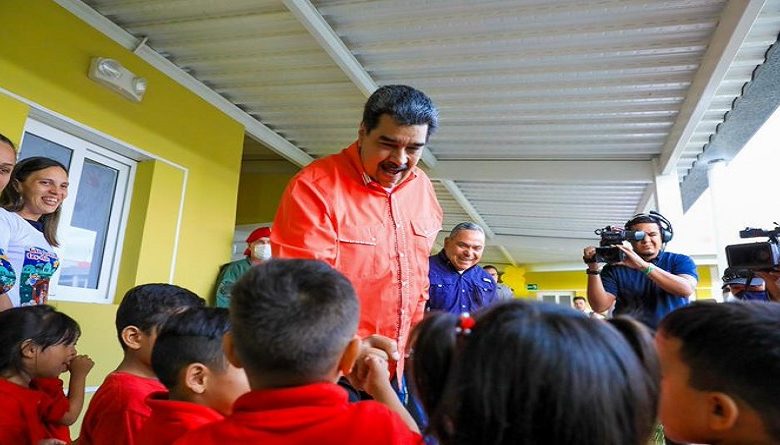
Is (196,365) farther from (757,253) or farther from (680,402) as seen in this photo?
(757,253)

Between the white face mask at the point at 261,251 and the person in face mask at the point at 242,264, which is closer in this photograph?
the person in face mask at the point at 242,264

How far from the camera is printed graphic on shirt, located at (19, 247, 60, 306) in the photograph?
2.17m

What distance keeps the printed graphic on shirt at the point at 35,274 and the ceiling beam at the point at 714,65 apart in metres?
3.59

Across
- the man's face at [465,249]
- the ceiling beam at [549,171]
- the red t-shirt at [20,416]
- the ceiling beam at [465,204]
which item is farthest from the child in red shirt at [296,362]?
the ceiling beam at [465,204]

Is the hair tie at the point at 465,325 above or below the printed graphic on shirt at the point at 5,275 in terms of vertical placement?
below

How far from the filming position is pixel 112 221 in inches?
143

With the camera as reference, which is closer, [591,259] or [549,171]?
[591,259]

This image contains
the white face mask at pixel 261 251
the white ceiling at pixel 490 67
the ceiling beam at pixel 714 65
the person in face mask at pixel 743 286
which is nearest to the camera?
the ceiling beam at pixel 714 65

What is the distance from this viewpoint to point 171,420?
1158 mm

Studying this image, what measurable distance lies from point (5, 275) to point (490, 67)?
3.11 metres

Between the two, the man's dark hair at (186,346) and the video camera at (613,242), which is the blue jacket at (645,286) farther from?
the man's dark hair at (186,346)

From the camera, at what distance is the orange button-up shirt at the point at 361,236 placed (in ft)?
4.72

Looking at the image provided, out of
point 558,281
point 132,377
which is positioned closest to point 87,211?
point 132,377

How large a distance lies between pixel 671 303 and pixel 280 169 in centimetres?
494
